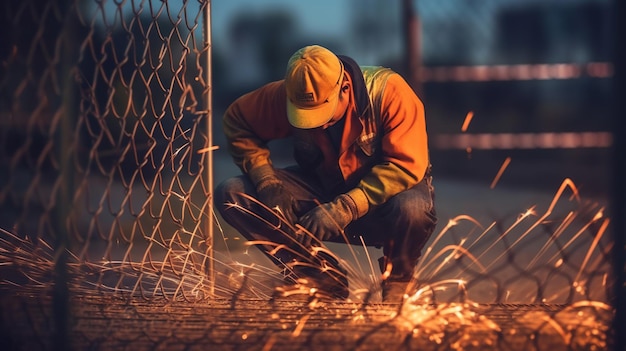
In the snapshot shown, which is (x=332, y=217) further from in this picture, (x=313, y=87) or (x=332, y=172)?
(x=313, y=87)

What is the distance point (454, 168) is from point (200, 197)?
3.21 meters

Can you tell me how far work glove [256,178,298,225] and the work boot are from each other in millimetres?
377

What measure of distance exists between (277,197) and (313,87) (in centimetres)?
42

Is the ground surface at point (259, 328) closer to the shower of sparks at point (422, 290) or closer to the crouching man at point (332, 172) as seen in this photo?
the shower of sparks at point (422, 290)

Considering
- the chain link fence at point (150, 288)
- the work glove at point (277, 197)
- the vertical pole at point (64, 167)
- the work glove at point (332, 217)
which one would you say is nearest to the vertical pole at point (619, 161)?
the chain link fence at point (150, 288)

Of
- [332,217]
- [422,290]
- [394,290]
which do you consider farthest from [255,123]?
[422,290]

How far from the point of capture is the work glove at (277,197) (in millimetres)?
2967

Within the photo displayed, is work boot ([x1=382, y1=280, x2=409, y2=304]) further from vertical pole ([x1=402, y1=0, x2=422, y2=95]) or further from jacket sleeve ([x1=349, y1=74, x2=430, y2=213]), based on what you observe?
vertical pole ([x1=402, y1=0, x2=422, y2=95])

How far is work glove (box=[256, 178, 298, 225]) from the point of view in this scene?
297 cm

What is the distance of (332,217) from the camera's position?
111 inches

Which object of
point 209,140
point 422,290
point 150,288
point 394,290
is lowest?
point 150,288

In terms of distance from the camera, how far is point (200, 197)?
6156 mm

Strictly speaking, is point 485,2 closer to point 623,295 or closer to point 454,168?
point 454,168

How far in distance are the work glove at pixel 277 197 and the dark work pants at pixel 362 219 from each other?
0.04m
